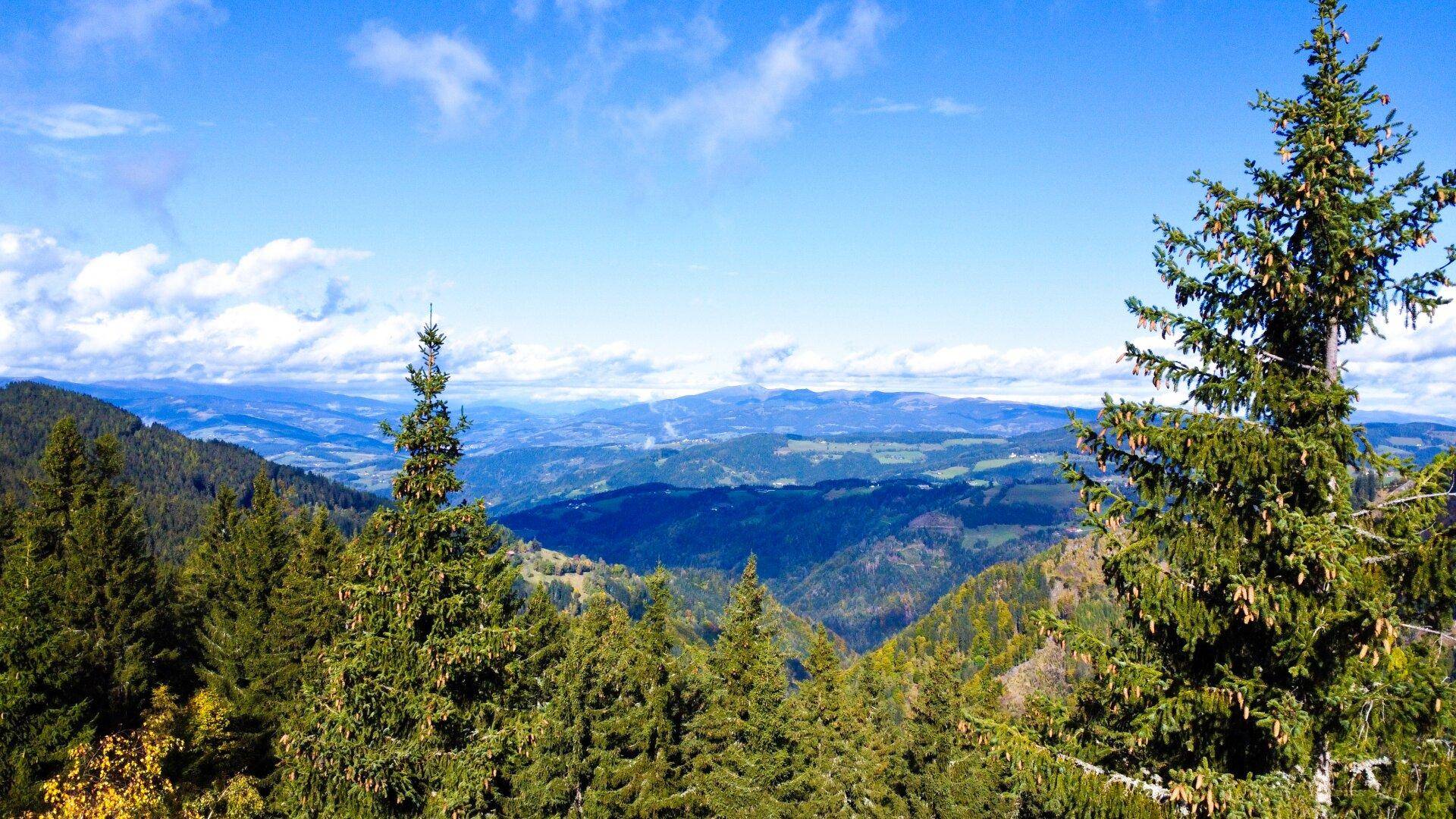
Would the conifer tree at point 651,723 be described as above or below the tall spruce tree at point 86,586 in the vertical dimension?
below

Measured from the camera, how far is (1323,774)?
9.57 meters

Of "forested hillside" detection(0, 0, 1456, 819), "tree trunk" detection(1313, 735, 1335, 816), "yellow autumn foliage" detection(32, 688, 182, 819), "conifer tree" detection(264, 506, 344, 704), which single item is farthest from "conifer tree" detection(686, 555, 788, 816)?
"tree trunk" detection(1313, 735, 1335, 816)

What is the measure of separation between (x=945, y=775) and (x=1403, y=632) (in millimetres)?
34088

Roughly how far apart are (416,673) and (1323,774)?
16478 mm

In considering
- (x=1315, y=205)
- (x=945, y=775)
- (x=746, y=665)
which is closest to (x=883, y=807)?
(x=945, y=775)

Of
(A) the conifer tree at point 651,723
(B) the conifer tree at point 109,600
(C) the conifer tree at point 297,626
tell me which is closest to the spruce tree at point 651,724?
(A) the conifer tree at point 651,723

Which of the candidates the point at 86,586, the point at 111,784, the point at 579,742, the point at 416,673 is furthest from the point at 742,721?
the point at 86,586

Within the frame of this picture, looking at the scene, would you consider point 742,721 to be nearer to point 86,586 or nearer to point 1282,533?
point 1282,533

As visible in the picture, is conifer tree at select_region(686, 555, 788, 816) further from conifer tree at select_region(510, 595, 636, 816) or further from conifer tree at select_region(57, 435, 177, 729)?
conifer tree at select_region(57, 435, 177, 729)

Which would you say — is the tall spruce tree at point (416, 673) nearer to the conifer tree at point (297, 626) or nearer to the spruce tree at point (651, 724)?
the spruce tree at point (651, 724)

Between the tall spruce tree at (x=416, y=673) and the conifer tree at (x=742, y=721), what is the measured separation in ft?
55.6

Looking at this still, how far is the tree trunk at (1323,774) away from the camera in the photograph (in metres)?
9.47

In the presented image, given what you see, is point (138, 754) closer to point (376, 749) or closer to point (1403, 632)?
point (376, 749)

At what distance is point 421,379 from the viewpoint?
1723 centimetres
